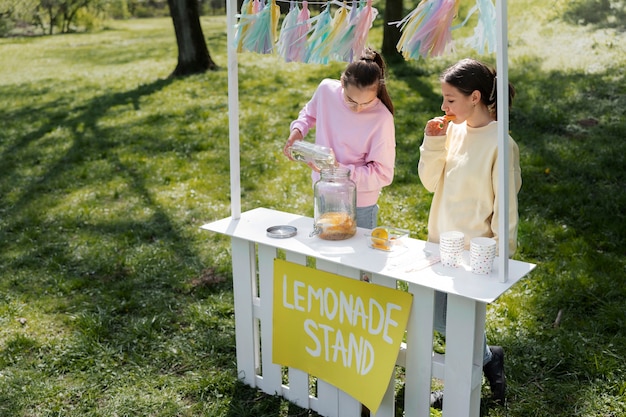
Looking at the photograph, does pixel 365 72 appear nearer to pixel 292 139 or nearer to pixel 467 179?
pixel 292 139

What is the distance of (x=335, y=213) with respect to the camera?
276 centimetres

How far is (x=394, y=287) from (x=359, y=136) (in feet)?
2.53

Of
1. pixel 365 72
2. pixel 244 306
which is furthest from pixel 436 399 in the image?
pixel 365 72

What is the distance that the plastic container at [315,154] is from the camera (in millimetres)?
2729

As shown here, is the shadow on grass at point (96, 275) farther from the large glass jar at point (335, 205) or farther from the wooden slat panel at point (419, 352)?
the wooden slat panel at point (419, 352)

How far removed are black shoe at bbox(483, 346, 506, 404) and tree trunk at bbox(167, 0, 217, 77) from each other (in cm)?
823

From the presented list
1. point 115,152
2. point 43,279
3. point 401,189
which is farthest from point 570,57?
point 43,279

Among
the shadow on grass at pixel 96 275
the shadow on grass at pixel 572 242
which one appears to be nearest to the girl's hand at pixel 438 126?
the shadow on grass at pixel 572 242

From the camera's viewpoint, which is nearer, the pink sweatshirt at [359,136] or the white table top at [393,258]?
the white table top at [393,258]

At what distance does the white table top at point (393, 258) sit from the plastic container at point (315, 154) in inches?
12.1

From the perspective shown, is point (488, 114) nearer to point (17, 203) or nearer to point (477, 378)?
point (477, 378)

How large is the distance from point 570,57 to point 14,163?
681cm

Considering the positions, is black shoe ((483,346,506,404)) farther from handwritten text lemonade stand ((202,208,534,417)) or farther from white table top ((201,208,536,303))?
white table top ((201,208,536,303))

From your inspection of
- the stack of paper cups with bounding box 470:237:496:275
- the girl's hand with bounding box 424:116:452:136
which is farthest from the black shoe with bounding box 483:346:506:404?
the girl's hand with bounding box 424:116:452:136
